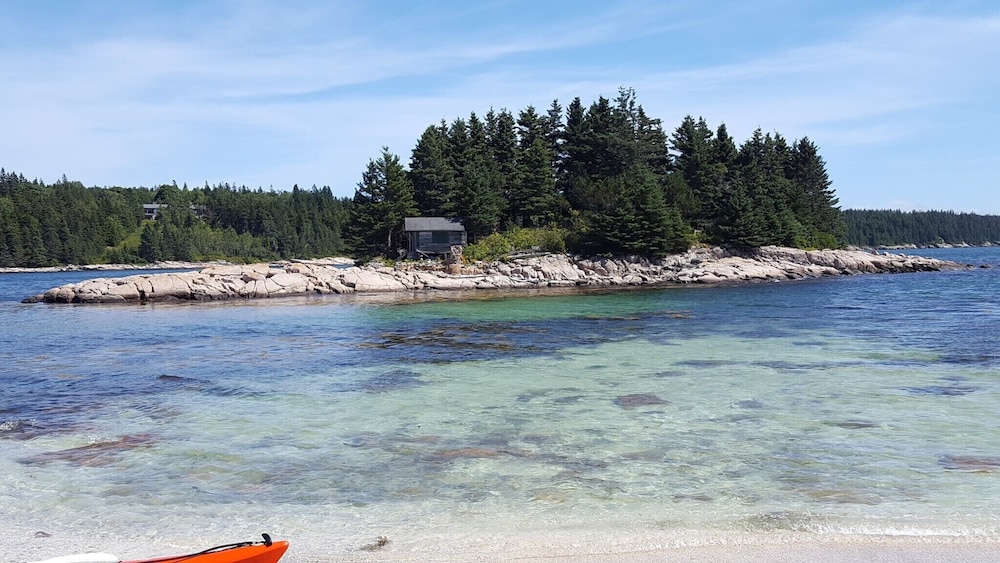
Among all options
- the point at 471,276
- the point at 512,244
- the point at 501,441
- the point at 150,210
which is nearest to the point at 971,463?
the point at 501,441

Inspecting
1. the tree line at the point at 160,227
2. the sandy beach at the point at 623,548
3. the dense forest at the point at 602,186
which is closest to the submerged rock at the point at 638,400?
the sandy beach at the point at 623,548

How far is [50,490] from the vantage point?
8.67 metres

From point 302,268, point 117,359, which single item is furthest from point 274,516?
point 302,268

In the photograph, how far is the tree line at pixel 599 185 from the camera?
187 feet

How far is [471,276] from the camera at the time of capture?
52.7 m

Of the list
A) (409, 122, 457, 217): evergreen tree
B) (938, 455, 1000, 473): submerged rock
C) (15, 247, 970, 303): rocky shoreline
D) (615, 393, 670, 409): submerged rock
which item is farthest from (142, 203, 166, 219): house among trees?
(938, 455, 1000, 473): submerged rock

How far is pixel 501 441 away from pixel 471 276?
139 ft

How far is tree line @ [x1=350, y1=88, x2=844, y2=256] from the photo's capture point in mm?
57031

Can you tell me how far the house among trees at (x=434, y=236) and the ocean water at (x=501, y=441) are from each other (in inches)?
1410

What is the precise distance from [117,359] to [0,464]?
11.8m

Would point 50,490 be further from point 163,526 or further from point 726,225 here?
point 726,225

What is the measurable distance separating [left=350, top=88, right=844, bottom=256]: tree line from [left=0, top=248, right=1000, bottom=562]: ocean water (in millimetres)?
34456

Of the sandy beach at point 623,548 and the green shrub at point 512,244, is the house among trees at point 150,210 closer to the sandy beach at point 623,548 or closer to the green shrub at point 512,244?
the green shrub at point 512,244

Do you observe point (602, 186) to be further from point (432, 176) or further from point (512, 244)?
point (432, 176)
